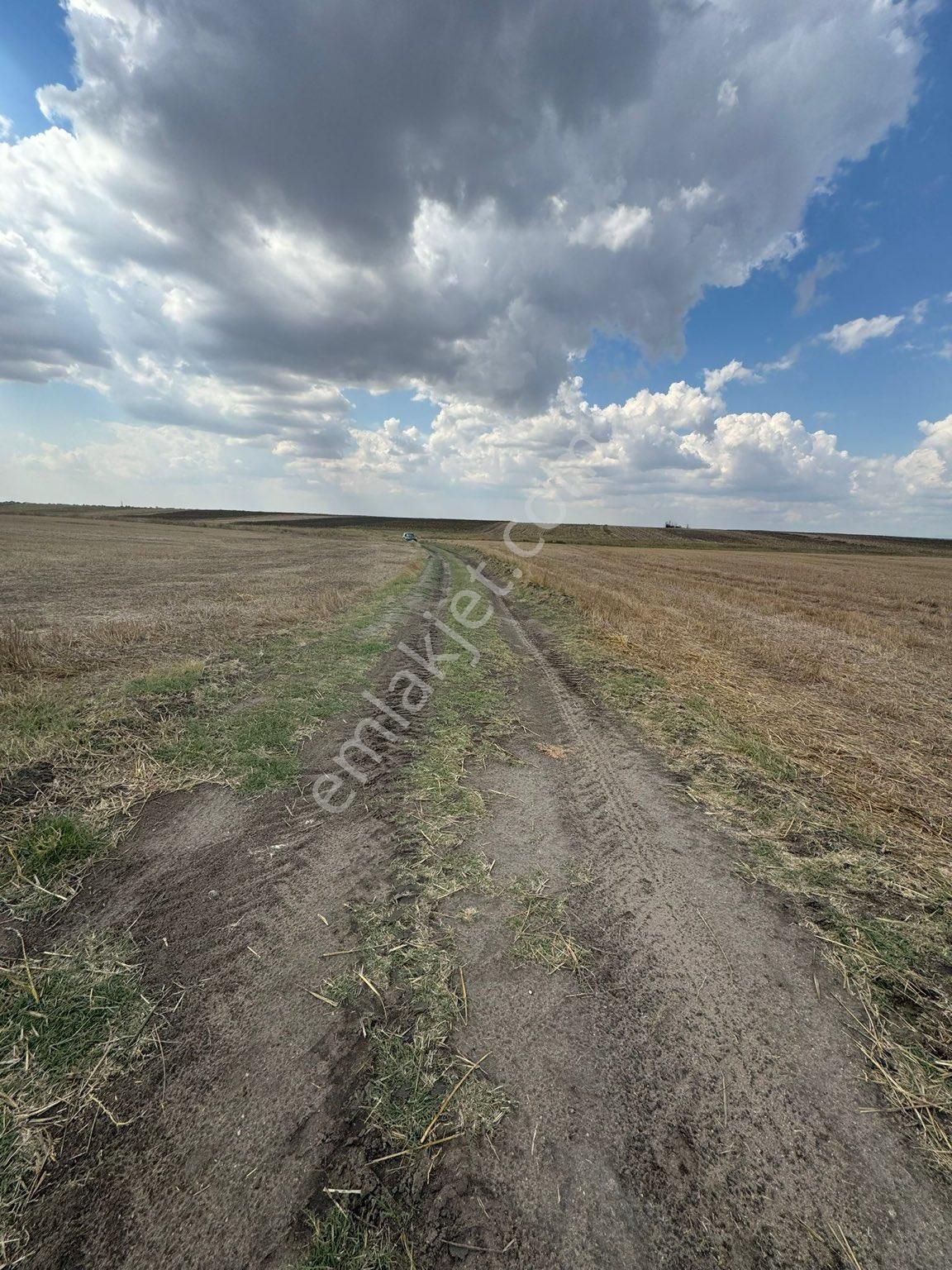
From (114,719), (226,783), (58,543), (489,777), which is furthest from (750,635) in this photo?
(58,543)

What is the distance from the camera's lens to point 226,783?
5410mm

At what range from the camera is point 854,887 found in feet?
13.2

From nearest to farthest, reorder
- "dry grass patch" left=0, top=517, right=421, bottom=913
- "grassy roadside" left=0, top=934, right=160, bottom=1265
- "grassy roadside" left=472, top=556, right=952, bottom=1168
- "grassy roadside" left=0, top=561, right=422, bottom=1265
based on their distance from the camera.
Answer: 1. "grassy roadside" left=0, top=934, right=160, bottom=1265
2. "grassy roadside" left=0, top=561, right=422, bottom=1265
3. "grassy roadside" left=472, top=556, right=952, bottom=1168
4. "dry grass patch" left=0, top=517, right=421, bottom=913

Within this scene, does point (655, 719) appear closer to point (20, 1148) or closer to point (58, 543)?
point (20, 1148)

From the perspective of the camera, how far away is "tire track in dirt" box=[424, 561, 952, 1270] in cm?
200

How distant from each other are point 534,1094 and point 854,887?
316 cm

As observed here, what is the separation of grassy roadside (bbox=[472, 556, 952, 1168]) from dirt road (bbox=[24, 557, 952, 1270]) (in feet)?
0.65

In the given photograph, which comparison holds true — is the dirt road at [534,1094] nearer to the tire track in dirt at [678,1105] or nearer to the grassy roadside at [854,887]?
the tire track in dirt at [678,1105]

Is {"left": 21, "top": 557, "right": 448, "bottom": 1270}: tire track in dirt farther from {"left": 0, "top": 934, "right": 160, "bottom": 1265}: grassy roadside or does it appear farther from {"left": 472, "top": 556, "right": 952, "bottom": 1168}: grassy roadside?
{"left": 472, "top": 556, "right": 952, "bottom": 1168}: grassy roadside

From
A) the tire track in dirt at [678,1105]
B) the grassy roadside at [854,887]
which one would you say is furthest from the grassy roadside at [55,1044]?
the grassy roadside at [854,887]

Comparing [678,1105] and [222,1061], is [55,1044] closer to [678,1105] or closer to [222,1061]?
[222,1061]

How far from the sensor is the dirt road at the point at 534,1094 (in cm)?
198

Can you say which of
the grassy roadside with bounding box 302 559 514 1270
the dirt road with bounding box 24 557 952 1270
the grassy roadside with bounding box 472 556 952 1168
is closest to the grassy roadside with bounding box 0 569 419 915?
the dirt road with bounding box 24 557 952 1270

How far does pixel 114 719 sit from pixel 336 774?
10.7 feet
